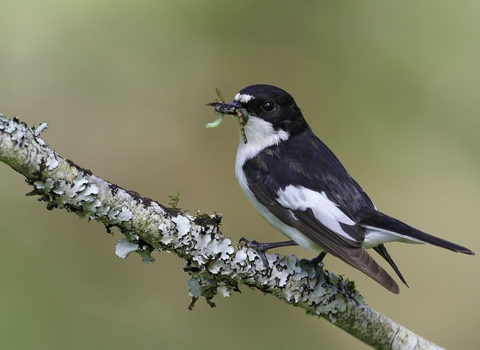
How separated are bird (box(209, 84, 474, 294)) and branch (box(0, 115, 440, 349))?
5.8 inches

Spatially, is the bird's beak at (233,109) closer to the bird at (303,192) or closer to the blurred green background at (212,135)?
the bird at (303,192)

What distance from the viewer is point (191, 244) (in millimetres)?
1989

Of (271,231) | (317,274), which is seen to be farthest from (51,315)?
(317,274)

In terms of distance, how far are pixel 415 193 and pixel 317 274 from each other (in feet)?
8.21

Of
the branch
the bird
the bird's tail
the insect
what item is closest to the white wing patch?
the bird

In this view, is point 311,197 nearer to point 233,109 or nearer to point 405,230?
point 405,230

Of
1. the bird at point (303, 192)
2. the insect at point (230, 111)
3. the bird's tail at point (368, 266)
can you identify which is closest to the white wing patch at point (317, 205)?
the bird at point (303, 192)

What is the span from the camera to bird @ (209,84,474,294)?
2410mm

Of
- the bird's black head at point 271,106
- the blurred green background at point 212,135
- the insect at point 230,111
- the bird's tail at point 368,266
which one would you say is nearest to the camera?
the bird's tail at point 368,266

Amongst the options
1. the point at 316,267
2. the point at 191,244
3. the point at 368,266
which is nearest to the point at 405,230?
the point at 368,266

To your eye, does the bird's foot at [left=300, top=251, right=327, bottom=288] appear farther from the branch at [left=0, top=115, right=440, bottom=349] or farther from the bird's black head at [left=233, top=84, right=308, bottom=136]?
A: the bird's black head at [left=233, top=84, right=308, bottom=136]

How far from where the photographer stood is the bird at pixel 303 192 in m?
2.41

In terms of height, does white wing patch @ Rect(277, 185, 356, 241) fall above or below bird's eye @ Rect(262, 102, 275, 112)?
below

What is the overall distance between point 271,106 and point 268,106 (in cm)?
2
